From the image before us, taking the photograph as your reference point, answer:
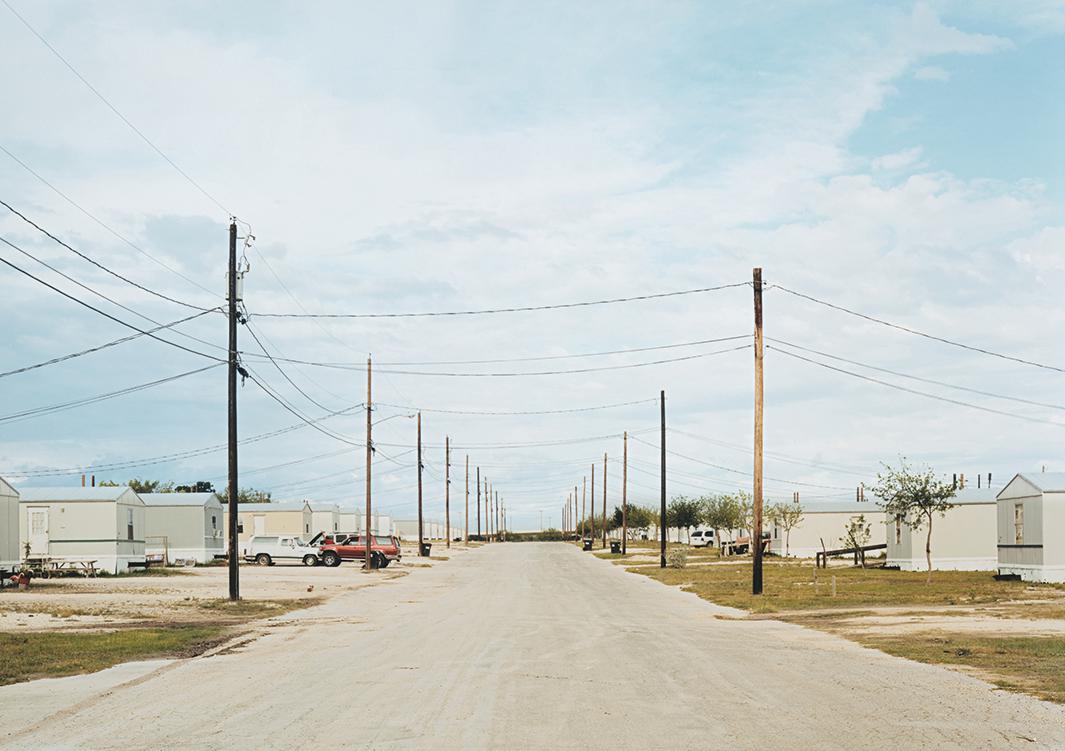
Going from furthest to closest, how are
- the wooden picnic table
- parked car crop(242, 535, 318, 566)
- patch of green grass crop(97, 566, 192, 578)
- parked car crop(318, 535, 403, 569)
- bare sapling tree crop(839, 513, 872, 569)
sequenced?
parked car crop(242, 535, 318, 566) < parked car crop(318, 535, 403, 569) < bare sapling tree crop(839, 513, 872, 569) < patch of green grass crop(97, 566, 192, 578) < the wooden picnic table

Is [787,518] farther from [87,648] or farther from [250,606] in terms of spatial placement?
[87,648]

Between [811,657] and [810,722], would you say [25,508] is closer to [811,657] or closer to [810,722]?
[811,657]

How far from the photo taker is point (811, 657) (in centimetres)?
1758

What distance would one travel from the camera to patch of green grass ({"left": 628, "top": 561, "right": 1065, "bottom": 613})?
30.3 meters

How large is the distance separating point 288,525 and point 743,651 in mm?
63562

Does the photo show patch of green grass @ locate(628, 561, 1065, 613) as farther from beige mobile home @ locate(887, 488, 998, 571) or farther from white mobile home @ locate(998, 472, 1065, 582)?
beige mobile home @ locate(887, 488, 998, 571)

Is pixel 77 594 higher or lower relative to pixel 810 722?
lower

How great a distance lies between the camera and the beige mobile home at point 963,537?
51.4 meters

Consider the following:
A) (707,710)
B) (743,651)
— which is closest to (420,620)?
(743,651)

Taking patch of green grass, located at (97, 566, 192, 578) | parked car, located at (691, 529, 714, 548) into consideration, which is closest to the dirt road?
patch of green grass, located at (97, 566, 192, 578)

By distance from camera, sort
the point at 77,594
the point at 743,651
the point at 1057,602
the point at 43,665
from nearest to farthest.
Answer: the point at 43,665, the point at 743,651, the point at 1057,602, the point at 77,594

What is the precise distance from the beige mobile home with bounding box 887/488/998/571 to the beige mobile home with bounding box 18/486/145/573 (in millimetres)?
35064

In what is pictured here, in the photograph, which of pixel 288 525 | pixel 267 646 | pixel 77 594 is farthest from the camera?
pixel 288 525

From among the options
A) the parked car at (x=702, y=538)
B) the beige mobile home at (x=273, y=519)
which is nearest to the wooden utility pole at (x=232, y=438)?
the beige mobile home at (x=273, y=519)
